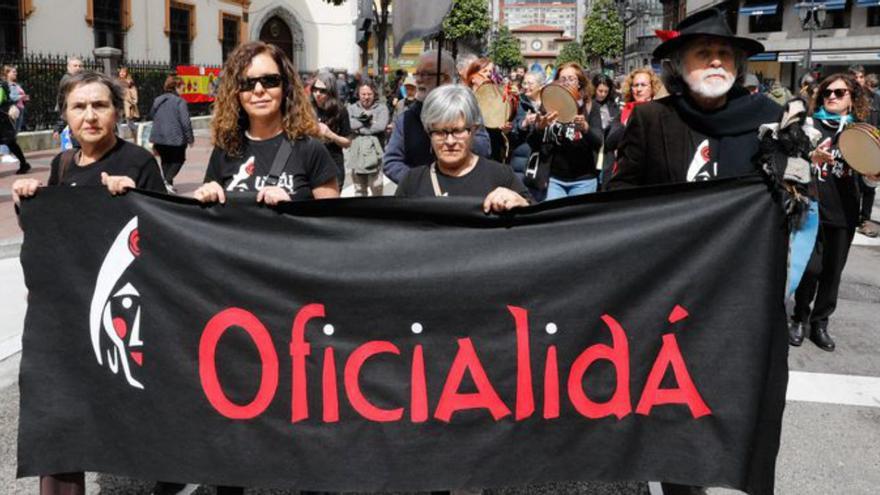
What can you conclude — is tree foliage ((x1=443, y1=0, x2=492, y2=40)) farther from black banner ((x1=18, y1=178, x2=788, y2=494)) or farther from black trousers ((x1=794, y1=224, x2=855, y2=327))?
black banner ((x1=18, y1=178, x2=788, y2=494))

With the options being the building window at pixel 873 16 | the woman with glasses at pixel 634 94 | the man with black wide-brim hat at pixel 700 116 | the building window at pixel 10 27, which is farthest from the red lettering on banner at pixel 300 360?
the building window at pixel 873 16

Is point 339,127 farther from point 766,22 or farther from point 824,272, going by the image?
point 766,22

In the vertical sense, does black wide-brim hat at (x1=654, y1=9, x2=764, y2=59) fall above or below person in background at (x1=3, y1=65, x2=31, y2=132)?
below

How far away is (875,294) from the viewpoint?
7.57 metres

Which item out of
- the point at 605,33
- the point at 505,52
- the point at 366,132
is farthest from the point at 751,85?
the point at 505,52

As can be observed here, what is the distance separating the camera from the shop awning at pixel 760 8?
147ft

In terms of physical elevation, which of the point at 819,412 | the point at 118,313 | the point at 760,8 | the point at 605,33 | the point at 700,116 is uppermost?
the point at 605,33

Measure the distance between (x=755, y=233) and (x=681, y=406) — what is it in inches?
24.6

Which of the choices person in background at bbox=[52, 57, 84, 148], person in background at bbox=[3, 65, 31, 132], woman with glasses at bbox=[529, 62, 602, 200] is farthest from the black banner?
person in background at bbox=[3, 65, 31, 132]

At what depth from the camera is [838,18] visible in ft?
131

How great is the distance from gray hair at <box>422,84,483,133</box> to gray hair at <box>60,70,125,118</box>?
1205mm

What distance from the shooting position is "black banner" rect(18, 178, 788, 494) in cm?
268

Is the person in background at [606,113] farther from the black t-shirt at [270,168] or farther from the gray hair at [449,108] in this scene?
the black t-shirt at [270,168]

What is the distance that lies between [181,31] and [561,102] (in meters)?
26.6
